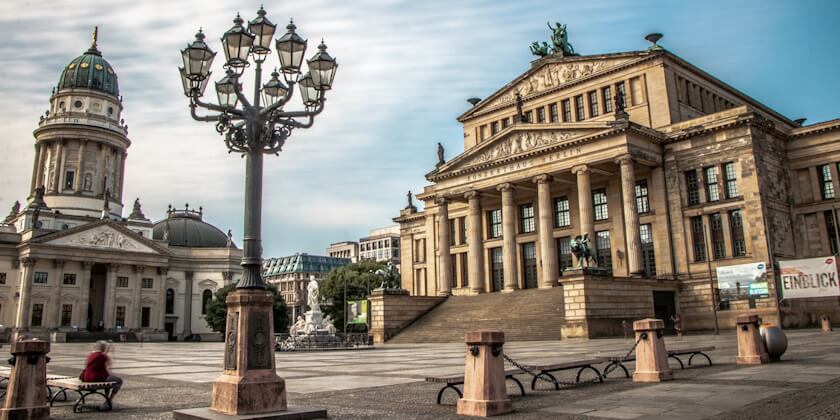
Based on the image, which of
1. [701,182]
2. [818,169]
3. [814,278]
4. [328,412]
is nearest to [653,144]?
[701,182]

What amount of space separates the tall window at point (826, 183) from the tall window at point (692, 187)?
9144mm

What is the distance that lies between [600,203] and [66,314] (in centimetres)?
6822

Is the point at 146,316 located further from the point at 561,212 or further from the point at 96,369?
the point at 96,369

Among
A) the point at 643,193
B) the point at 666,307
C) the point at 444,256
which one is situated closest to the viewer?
the point at 666,307

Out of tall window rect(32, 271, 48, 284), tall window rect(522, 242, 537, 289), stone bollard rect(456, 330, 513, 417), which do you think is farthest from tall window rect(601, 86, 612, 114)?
tall window rect(32, 271, 48, 284)

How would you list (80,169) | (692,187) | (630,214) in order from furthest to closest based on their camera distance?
(80,169) < (692,187) < (630,214)

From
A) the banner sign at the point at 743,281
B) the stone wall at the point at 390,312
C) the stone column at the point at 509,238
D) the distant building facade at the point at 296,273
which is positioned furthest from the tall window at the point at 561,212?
the distant building facade at the point at 296,273

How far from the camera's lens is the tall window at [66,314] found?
254ft

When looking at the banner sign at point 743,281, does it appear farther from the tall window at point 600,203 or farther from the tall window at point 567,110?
the tall window at point 567,110

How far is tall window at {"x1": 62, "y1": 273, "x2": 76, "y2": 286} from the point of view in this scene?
7859 centimetres

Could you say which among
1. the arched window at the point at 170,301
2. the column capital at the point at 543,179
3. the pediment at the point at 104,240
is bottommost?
the arched window at the point at 170,301

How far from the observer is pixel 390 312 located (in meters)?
46.7

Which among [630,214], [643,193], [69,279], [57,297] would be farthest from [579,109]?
[57,297]

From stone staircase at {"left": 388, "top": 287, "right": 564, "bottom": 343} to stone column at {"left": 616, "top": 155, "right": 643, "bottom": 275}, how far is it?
557cm
